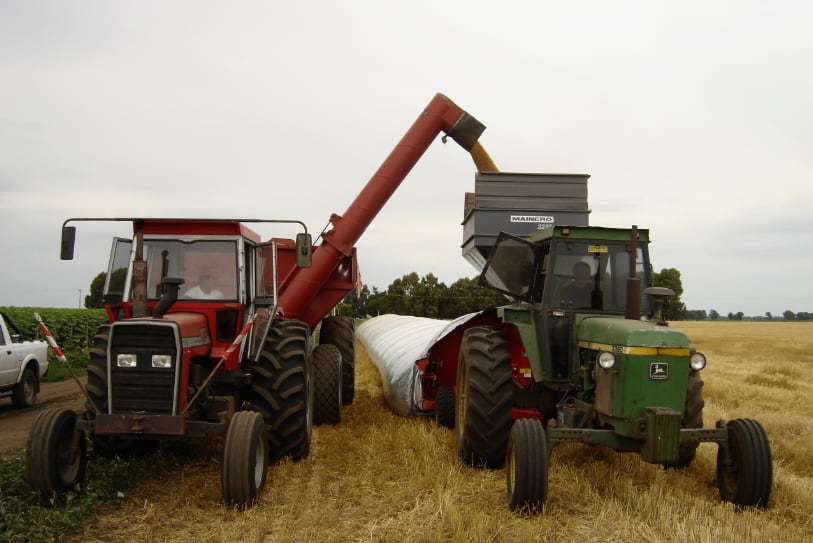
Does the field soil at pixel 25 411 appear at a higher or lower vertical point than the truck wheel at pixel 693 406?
lower

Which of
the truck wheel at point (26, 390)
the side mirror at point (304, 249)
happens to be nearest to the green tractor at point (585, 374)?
the side mirror at point (304, 249)

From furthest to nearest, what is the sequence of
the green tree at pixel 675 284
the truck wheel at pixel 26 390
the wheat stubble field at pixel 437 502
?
the green tree at pixel 675 284 → the truck wheel at pixel 26 390 → the wheat stubble field at pixel 437 502

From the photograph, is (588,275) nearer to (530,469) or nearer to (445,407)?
(530,469)

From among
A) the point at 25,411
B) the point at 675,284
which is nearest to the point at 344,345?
the point at 25,411

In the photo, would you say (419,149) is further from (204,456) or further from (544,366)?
(204,456)

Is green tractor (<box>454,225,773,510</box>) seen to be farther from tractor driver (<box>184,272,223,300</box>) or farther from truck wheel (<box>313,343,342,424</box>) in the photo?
tractor driver (<box>184,272,223,300</box>)

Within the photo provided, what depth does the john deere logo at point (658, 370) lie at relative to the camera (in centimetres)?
534

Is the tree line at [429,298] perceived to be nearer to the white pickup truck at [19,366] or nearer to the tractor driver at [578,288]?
the white pickup truck at [19,366]

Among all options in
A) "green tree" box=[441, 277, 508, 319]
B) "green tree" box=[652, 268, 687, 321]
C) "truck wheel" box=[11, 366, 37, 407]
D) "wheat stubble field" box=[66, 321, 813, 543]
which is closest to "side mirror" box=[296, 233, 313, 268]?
"wheat stubble field" box=[66, 321, 813, 543]

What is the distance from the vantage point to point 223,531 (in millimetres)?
4848

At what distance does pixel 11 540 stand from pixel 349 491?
2436 mm

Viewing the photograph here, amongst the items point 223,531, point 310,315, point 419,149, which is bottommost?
point 223,531

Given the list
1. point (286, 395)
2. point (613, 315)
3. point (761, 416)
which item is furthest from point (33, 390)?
point (761, 416)

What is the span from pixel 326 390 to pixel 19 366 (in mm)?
5166
